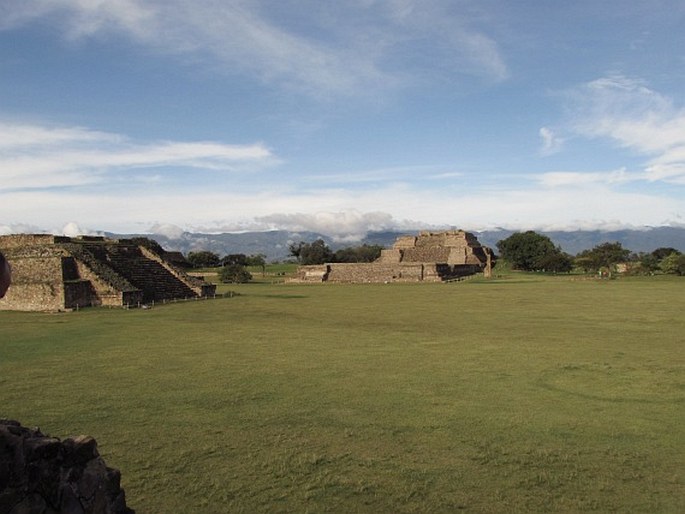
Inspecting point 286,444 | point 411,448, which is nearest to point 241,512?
point 286,444

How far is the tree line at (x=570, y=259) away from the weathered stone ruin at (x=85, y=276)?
4787 centimetres

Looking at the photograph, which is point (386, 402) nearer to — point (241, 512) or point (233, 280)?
point (241, 512)

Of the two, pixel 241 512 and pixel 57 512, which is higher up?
pixel 57 512

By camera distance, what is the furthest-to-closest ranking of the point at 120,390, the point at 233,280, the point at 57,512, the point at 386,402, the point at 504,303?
the point at 233,280
the point at 504,303
the point at 120,390
the point at 386,402
the point at 57,512

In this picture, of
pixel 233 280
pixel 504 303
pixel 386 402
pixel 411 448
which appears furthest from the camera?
pixel 233 280

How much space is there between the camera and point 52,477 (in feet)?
13.5

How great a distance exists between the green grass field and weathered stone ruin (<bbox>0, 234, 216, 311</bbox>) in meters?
9.18

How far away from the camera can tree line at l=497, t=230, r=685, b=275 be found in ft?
193

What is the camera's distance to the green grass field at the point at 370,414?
216 inches

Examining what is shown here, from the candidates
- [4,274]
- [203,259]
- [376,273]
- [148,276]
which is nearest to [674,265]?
[376,273]

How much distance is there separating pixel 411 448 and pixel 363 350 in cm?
A: 636

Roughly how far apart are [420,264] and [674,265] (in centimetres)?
2635

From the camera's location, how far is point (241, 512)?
16.6ft

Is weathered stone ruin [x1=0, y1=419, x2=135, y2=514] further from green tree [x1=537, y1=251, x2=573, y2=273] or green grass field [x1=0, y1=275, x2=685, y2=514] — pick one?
green tree [x1=537, y1=251, x2=573, y2=273]
